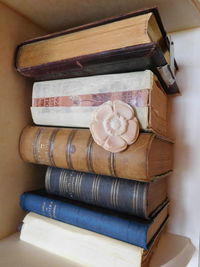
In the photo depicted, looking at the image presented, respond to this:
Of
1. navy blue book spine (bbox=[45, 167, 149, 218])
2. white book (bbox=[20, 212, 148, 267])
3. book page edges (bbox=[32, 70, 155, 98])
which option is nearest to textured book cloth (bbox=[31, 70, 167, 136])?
book page edges (bbox=[32, 70, 155, 98])

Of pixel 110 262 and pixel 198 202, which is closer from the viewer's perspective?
pixel 110 262

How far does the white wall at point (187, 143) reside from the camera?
0.55 m

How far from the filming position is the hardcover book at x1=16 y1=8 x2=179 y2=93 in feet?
1.29

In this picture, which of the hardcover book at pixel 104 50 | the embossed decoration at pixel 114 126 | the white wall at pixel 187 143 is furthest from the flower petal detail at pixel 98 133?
the white wall at pixel 187 143

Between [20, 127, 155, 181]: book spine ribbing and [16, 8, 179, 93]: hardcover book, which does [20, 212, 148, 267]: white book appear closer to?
[20, 127, 155, 181]: book spine ribbing

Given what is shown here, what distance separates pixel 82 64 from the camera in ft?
1.51

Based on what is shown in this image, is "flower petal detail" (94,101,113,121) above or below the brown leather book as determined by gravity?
above

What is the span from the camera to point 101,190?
47 centimetres

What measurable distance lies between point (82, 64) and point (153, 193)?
0.31 metres

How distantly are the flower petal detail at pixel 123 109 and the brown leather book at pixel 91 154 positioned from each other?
4 centimetres

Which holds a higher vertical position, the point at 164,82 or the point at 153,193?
the point at 164,82

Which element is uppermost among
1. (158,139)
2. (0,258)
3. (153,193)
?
(158,139)

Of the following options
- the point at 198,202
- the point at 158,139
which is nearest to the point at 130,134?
the point at 158,139

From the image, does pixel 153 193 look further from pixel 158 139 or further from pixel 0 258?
pixel 0 258
